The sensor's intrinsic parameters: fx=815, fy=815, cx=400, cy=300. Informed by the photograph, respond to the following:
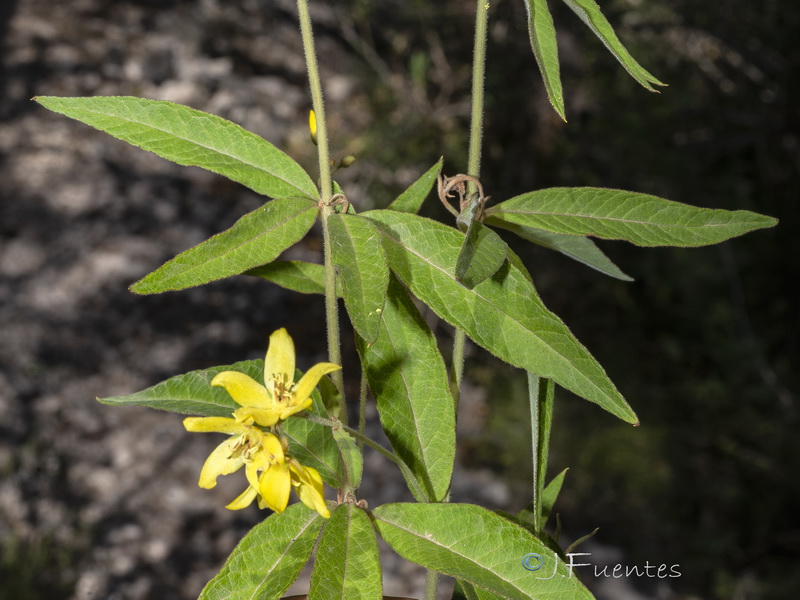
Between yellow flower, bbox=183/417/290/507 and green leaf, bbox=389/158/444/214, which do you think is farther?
green leaf, bbox=389/158/444/214

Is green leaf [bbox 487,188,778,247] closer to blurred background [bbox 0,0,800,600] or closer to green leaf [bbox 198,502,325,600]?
green leaf [bbox 198,502,325,600]

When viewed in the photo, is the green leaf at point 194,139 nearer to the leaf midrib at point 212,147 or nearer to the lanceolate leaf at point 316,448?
the leaf midrib at point 212,147

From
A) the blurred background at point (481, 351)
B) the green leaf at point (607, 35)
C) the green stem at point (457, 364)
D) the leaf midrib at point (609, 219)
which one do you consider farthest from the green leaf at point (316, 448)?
the blurred background at point (481, 351)

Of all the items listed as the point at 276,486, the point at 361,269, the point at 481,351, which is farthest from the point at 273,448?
the point at 481,351

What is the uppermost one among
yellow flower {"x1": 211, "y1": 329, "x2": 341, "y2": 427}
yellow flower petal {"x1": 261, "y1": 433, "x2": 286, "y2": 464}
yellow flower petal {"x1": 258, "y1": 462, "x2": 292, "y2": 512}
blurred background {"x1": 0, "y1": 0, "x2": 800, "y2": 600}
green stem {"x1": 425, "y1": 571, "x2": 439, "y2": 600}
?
yellow flower {"x1": 211, "y1": 329, "x2": 341, "y2": 427}

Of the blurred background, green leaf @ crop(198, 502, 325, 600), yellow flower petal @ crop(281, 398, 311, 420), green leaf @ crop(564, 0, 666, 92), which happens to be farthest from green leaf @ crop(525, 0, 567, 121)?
the blurred background
